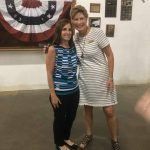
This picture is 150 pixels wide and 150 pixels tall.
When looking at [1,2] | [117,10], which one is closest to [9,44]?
[1,2]

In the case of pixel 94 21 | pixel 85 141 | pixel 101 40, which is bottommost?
pixel 85 141

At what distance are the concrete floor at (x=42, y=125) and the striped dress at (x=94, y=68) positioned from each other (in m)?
0.50

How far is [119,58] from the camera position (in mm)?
4496

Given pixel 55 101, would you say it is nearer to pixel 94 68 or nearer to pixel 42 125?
pixel 94 68

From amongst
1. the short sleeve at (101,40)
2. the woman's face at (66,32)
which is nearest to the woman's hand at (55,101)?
the woman's face at (66,32)

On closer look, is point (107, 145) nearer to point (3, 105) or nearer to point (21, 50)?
point (3, 105)

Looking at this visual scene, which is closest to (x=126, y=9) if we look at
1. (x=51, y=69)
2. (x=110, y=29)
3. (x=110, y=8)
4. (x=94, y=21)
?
(x=110, y=8)

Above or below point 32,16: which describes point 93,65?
below

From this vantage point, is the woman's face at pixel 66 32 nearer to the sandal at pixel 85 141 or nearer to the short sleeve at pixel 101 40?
the short sleeve at pixel 101 40

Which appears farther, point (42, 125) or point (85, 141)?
point (42, 125)

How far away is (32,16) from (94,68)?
6.02 ft

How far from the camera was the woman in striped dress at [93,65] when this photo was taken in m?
2.46

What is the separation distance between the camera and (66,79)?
2365 mm

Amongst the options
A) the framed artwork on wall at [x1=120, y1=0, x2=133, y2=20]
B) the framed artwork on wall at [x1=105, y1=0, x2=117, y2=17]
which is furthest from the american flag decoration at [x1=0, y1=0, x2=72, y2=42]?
the framed artwork on wall at [x1=120, y1=0, x2=133, y2=20]
